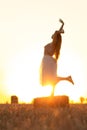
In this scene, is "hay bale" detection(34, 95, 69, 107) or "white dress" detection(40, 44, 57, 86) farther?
"white dress" detection(40, 44, 57, 86)

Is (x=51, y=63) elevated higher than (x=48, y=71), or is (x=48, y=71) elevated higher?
(x=51, y=63)

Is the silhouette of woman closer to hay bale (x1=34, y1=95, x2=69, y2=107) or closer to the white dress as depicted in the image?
the white dress

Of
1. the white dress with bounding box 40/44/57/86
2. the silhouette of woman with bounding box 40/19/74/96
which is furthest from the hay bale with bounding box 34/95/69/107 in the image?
the white dress with bounding box 40/44/57/86

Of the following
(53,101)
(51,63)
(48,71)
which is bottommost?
(53,101)

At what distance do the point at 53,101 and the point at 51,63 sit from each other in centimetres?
108

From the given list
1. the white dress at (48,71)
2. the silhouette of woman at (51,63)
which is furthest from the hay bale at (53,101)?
the white dress at (48,71)

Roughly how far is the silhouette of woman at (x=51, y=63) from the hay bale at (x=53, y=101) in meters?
0.19

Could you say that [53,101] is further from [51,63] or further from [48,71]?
[51,63]

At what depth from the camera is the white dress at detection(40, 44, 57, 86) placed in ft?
41.1

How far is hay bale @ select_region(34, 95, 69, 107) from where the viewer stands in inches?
489

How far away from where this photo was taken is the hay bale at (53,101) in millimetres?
12414

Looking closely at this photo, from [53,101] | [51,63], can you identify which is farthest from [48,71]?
[53,101]

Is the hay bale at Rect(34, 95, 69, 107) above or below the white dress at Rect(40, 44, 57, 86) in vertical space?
below

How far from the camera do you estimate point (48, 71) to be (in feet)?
41.3
